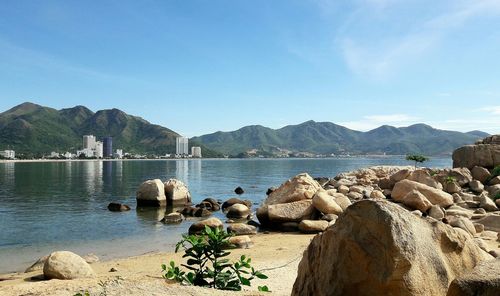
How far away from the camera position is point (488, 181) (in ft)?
130

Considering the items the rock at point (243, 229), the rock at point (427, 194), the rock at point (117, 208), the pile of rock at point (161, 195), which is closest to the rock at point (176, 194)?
the pile of rock at point (161, 195)

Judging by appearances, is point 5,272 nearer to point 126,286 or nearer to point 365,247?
point 126,286

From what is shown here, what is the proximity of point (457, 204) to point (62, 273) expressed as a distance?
86.0 feet

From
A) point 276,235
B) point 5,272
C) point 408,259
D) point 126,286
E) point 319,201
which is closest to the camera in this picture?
point 408,259

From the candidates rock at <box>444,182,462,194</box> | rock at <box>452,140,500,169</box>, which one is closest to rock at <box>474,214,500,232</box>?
rock at <box>444,182,462,194</box>

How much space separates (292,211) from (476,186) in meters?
20.9

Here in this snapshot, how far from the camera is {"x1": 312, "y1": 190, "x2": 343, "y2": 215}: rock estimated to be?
25.1m

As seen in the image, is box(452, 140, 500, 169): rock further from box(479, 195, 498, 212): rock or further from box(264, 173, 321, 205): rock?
box(264, 173, 321, 205): rock

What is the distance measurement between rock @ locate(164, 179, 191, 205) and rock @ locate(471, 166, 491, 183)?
28.8 m

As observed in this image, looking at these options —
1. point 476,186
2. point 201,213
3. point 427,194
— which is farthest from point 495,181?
point 201,213

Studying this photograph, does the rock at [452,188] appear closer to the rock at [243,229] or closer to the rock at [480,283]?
the rock at [243,229]

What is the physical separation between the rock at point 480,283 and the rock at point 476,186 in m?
36.1

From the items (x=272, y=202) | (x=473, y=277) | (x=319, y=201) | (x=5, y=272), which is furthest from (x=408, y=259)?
(x=272, y=202)

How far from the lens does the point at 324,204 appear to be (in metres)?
25.1
